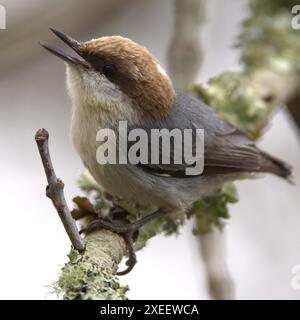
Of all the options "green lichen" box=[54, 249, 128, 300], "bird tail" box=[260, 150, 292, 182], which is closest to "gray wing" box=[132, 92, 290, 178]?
"bird tail" box=[260, 150, 292, 182]

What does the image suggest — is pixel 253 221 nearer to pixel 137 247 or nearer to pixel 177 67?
pixel 177 67

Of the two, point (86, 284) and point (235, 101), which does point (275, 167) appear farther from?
point (86, 284)

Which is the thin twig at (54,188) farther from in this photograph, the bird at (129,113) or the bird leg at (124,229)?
the bird at (129,113)

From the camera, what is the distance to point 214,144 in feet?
9.98

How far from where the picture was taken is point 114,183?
2.79 meters

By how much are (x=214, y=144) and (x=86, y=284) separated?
50.0 inches

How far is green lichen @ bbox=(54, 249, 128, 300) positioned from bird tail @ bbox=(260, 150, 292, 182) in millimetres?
1390

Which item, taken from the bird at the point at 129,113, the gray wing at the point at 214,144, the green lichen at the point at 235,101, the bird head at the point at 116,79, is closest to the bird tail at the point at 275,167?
the gray wing at the point at 214,144

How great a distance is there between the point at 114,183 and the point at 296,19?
156 cm

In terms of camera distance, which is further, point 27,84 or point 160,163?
point 27,84

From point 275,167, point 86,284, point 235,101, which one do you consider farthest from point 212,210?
point 86,284

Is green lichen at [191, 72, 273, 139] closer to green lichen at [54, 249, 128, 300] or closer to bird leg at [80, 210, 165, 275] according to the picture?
bird leg at [80, 210, 165, 275]

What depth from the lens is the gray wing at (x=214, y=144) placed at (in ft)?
9.43

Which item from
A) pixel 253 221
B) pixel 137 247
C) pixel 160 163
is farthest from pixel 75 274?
pixel 253 221
